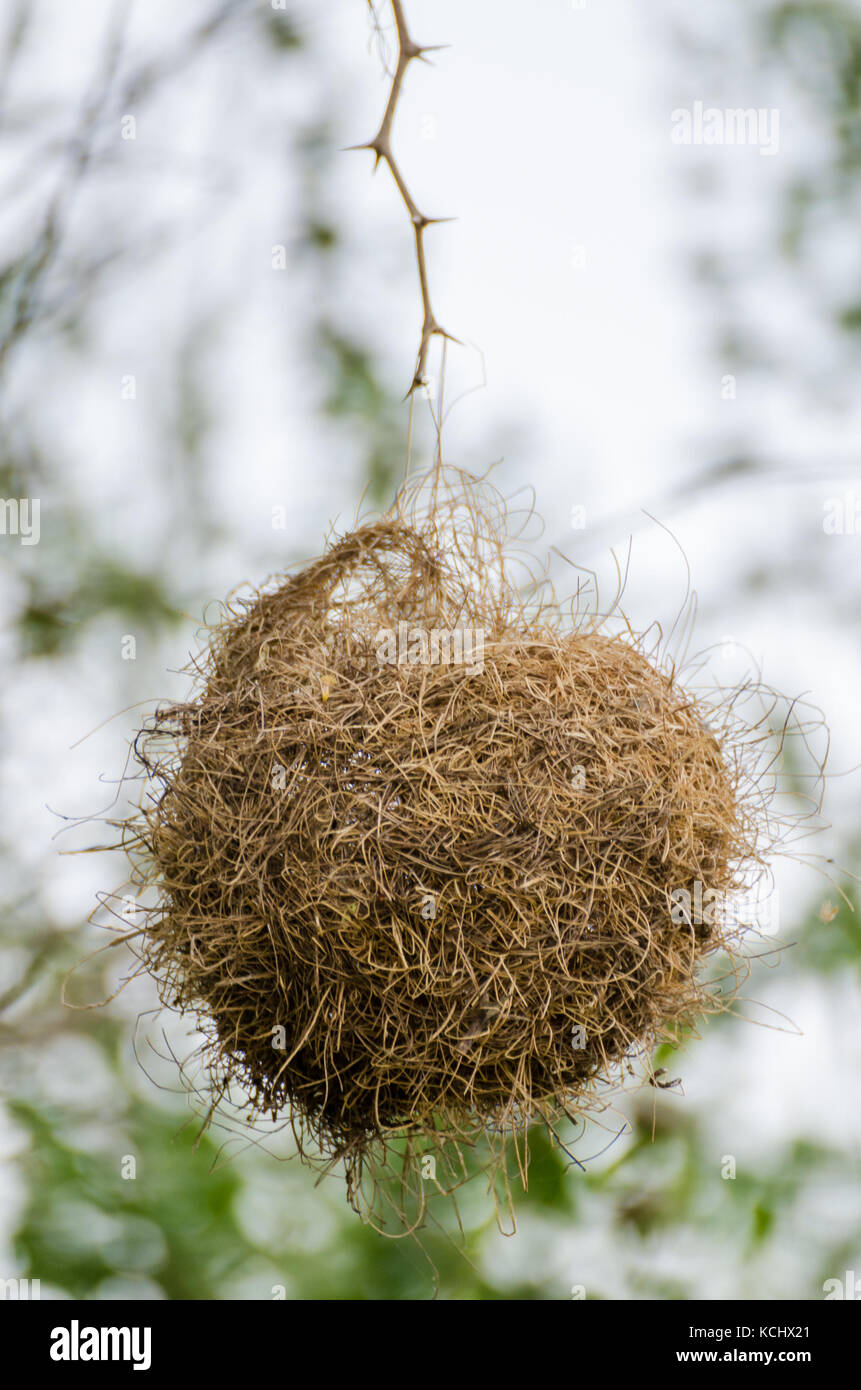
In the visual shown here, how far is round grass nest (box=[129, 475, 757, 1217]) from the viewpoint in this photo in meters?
1.22

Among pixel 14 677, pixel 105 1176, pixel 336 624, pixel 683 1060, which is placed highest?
pixel 14 677

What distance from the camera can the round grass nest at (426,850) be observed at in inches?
48.1

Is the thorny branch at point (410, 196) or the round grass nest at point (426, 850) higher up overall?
the thorny branch at point (410, 196)

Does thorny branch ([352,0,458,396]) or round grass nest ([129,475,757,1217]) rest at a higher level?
thorny branch ([352,0,458,396])

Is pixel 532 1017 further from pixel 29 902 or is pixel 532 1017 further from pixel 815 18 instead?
pixel 815 18

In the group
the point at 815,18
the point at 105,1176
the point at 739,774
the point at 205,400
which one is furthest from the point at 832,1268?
the point at 815,18

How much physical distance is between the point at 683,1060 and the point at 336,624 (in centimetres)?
187

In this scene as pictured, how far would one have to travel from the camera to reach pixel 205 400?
2977 mm

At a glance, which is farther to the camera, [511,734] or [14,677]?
[14,677]

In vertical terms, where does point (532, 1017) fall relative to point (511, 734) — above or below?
below

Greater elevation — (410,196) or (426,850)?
(410,196)

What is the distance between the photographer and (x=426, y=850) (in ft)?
3.98
